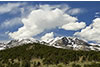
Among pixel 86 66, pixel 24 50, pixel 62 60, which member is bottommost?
pixel 24 50

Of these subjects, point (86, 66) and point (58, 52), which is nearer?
point (86, 66)

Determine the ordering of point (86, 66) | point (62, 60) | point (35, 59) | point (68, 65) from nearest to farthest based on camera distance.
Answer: point (86, 66)
point (68, 65)
point (62, 60)
point (35, 59)

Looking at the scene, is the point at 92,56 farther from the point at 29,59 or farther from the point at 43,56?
the point at 29,59

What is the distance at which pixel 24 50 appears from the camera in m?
73.1

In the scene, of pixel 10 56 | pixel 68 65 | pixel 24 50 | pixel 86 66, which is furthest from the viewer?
pixel 24 50

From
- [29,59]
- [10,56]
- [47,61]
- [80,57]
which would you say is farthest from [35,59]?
[80,57]

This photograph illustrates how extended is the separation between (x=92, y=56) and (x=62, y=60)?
9654 millimetres

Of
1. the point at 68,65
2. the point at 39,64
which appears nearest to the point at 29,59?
the point at 39,64

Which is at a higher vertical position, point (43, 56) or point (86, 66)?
point (86, 66)

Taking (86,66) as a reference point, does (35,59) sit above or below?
below

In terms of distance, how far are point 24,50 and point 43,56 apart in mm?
13539

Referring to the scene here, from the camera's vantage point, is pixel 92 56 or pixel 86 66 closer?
pixel 86 66

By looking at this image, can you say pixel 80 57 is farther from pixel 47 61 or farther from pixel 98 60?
pixel 47 61

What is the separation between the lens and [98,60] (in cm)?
5334
